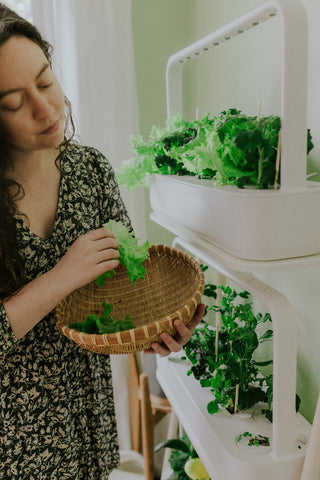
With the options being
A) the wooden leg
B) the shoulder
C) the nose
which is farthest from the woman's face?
the wooden leg

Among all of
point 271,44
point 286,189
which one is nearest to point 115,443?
point 286,189

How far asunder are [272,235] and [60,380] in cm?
67

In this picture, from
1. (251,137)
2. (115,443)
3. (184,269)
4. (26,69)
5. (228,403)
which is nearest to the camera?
(251,137)

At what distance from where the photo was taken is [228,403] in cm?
96

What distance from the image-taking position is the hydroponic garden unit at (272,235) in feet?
2.03

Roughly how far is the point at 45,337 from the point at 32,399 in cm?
15

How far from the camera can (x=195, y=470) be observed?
52.1 inches

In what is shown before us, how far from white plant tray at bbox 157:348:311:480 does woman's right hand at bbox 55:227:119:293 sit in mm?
415

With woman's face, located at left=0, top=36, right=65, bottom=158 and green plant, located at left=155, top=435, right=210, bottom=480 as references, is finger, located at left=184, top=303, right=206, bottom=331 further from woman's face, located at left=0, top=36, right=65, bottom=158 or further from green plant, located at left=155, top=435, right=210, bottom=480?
green plant, located at left=155, top=435, right=210, bottom=480

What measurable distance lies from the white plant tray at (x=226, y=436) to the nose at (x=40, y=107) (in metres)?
0.73

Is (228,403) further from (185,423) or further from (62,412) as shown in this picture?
(62,412)

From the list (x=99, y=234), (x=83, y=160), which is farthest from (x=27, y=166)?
(x=99, y=234)

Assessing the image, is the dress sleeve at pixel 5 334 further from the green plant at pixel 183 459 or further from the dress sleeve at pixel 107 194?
the green plant at pixel 183 459

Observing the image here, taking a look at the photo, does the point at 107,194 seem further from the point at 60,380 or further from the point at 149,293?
the point at 60,380
